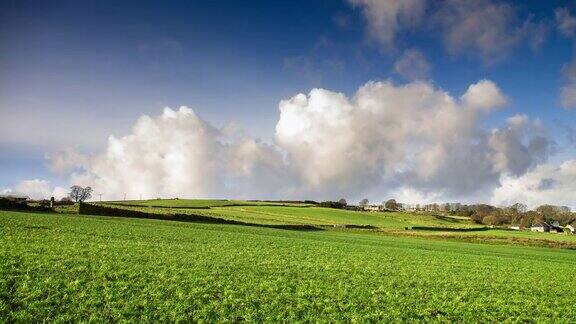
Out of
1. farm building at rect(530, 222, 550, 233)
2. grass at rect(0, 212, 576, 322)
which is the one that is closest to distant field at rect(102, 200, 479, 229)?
grass at rect(0, 212, 576, 322)

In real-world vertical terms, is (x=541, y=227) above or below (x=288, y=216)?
below

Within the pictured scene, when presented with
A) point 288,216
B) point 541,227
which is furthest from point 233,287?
point 541,227

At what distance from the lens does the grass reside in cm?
1620

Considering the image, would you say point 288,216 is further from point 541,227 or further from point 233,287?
point 541,227

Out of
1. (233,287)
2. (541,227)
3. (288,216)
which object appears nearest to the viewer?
(233,287)

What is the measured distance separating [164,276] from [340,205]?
6912 inches

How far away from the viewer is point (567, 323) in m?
20.1

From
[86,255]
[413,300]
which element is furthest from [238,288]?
[86,255]

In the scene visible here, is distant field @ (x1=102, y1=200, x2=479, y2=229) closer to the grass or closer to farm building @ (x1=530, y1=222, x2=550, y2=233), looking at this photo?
the grass

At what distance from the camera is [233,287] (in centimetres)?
2081

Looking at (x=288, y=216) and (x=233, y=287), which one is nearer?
(x=233, y=287)

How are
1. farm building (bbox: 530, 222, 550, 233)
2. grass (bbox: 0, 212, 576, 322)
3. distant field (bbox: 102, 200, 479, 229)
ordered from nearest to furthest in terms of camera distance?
1. grass (bbox: 0, 212, 576, 322)
2. distant field (bbox: 102, 200, 479, 229)
3. farm building (bbox: 530, 222, 550, 233)

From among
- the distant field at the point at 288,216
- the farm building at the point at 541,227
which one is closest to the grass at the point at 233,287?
the distant field at the point at 288,216

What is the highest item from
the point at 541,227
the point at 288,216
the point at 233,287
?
the point at 233,287
